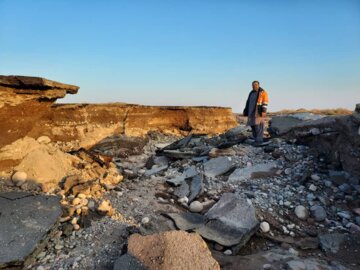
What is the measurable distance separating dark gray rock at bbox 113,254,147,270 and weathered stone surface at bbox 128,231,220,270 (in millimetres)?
33

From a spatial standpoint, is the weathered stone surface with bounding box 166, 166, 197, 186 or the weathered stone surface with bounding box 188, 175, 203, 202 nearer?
the weathered stone surface with bounding box 188, 175, 203, 202

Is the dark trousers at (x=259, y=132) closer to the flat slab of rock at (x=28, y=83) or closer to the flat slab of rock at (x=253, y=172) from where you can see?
the flat slab of rock at (x=253, y=172)

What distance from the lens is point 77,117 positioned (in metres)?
8.16

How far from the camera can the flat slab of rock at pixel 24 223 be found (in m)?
3.25

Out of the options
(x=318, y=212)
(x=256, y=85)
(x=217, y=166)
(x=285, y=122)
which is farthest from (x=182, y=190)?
(x=285, y=122)

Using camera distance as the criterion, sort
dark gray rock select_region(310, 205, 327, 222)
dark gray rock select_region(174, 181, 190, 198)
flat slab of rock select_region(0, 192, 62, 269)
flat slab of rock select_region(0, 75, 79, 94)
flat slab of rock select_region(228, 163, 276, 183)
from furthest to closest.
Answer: flat slab of rock select_region(228, 163, 276, 183)
dark gray rock select_region(174, 181, 190, 198)
flat slab of rock select_region(0, 75, 79, 94)
dark gray rock select_region(310, 205, 327, 222)
flat slab of rock select_region(0, 192, 62, 269)

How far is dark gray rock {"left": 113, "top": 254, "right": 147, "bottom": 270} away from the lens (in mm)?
3014

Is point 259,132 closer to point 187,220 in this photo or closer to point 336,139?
point 336,139

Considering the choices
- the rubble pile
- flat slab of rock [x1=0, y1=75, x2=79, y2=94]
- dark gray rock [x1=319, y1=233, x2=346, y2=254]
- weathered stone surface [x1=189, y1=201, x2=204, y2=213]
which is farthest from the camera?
flat slab of rock [x1=0, y1=75, x2=79, y2=94]

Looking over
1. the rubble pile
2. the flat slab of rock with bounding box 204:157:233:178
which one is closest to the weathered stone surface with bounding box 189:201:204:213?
the rubble pile

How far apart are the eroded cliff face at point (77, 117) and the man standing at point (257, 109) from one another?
3.33m

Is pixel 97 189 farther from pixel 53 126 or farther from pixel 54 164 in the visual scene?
pixel 53 126

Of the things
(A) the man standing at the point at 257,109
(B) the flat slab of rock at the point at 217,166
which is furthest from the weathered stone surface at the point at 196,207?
(A) the man standing at the point at 257,109

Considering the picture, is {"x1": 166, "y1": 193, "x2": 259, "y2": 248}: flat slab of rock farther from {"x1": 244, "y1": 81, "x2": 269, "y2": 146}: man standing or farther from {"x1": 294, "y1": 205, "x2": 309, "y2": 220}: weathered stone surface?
{"x1": 244, "y1": 81, "x2": 269, "y2": 146}: man standing
